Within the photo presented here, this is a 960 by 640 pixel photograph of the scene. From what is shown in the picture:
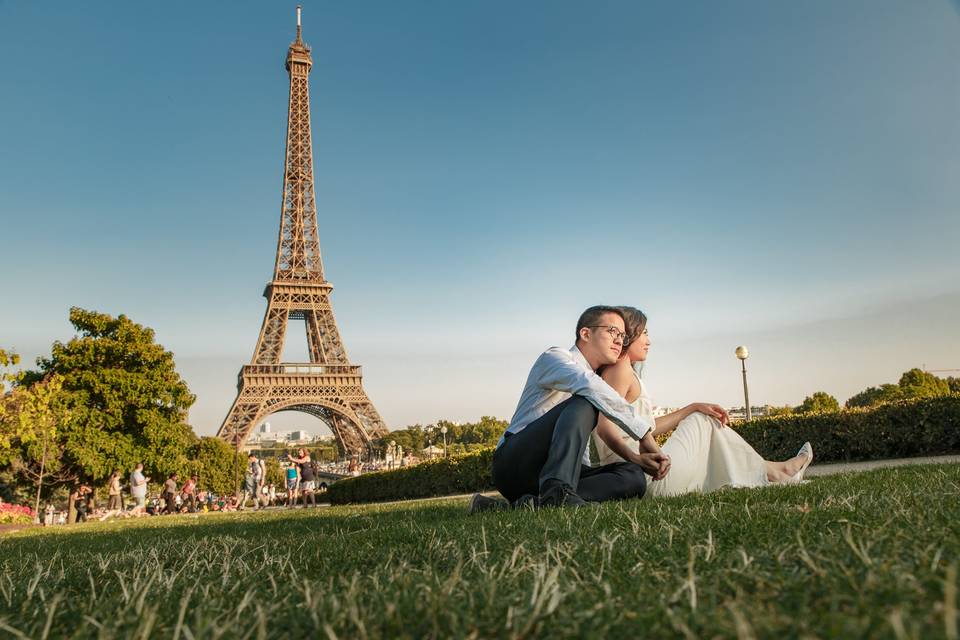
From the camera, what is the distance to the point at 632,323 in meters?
5.12

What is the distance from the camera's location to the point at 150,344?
88.5 ft

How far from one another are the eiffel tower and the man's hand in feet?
117

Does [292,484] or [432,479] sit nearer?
[432,479]

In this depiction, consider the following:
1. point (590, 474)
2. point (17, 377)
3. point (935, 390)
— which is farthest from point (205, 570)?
point (935, 390)

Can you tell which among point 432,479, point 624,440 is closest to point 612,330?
point 624,440

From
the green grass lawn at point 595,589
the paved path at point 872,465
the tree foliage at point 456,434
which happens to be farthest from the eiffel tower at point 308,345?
the tree foliage at point 456,434

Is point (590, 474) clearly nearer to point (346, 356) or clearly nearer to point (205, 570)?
point (205, 570)

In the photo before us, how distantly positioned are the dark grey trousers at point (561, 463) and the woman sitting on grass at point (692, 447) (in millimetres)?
242

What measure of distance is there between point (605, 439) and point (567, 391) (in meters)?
0.68

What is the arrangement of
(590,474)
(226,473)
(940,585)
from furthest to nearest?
1. (226,473)
2. (590,474)
3. (940,585)

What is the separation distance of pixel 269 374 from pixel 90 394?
1416 cm

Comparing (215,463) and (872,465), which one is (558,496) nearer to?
(872,465)

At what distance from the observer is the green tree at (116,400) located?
79.0 feet

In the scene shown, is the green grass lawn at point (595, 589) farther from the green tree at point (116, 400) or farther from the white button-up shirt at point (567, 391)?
the green tree at point (116, 400)
